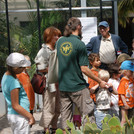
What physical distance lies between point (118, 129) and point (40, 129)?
3.73 meters

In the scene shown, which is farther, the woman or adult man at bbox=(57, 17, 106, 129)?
the woman

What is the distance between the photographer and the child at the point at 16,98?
3.12m

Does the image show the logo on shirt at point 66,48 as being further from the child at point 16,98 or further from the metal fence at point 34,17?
the metal fence at point 34,17

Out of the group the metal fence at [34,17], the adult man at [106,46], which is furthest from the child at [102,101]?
the metal fence at [34,17]

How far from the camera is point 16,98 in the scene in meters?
3.12

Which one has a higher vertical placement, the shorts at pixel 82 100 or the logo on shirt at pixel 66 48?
the logo on shirt at pixel 66 48

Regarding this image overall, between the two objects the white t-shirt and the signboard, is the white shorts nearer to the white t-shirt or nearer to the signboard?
the white t-shirt

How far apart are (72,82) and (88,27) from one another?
8.39 feet

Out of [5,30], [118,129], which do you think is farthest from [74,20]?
[5,30]

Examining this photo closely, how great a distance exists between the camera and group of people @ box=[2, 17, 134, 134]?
3.22 metres

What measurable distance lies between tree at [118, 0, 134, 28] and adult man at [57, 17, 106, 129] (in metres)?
7.06

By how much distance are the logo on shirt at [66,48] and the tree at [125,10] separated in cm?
718

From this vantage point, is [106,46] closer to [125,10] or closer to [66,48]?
[66,48]

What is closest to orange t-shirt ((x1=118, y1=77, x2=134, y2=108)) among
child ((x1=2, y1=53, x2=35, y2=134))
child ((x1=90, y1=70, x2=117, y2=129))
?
child ((x1=90, y1=70, x2=117, y2=129))
